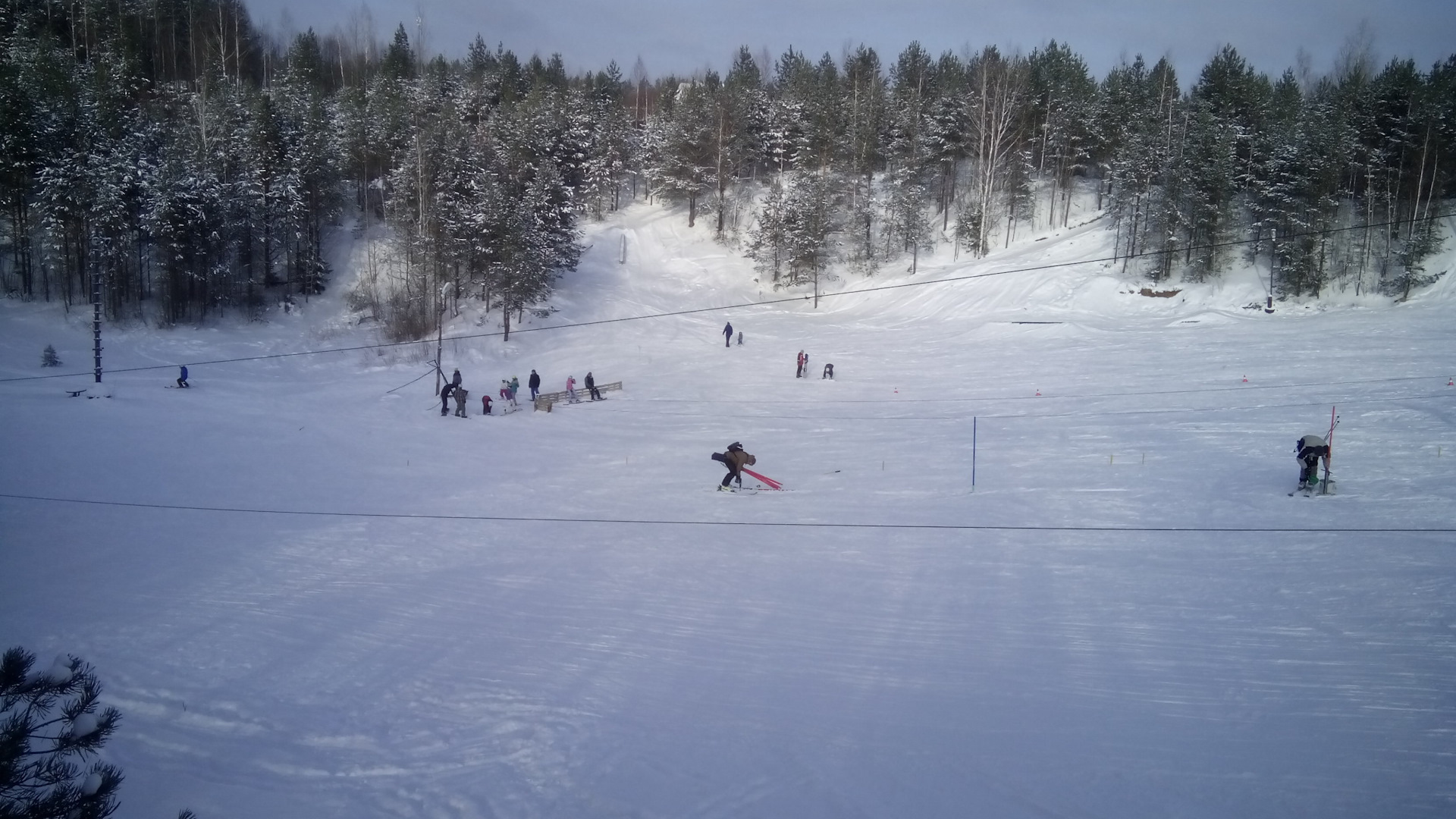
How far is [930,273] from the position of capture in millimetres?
49500

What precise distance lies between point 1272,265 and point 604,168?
4292 cm

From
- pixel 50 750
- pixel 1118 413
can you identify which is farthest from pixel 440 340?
pixel 50 750

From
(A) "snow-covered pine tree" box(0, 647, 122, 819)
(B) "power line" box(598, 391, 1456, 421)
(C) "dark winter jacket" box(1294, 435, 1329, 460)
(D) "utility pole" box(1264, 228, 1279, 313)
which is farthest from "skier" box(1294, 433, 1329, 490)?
(D) "utility pole" box(1264, 228, 1279, 313)

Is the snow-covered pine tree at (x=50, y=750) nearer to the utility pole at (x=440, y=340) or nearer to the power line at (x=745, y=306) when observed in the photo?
the utility pole at (x=440, y=340)

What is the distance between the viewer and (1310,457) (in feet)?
47.8

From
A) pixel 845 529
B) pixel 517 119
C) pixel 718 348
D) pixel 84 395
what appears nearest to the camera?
pixel 845 529

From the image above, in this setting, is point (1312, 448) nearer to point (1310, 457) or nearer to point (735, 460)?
point (1310, 457)

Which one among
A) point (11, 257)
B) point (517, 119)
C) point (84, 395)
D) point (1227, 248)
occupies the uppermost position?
point (517, 119)

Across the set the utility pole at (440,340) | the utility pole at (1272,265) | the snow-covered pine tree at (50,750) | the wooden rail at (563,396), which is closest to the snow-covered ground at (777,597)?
the wooden rail at (563,396)

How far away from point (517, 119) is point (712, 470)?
131 feet

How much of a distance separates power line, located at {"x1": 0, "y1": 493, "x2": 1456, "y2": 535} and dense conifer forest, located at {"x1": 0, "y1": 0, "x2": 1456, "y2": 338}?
69.2ft

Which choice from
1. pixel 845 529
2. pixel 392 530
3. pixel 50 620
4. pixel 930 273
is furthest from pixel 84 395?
pixel 930 273

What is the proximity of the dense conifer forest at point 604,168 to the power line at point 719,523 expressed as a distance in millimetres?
21096

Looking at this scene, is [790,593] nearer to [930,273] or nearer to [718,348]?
[718,348]
